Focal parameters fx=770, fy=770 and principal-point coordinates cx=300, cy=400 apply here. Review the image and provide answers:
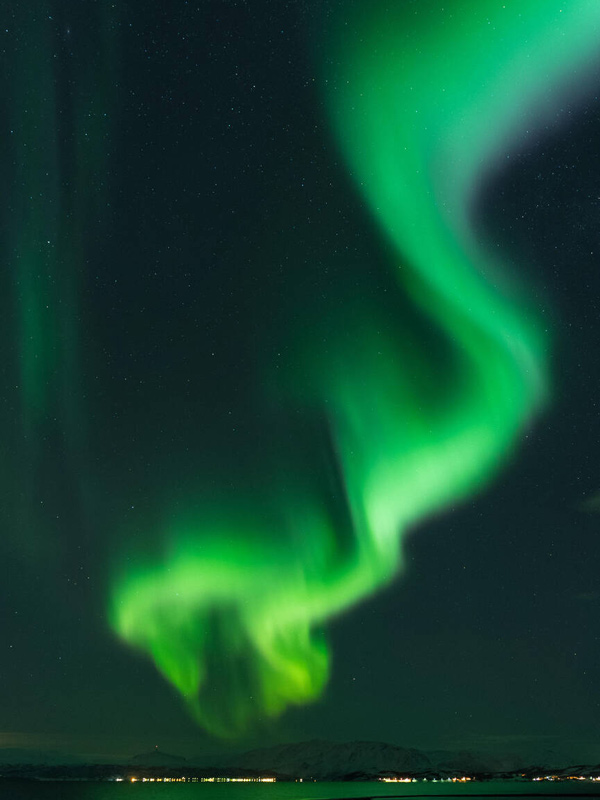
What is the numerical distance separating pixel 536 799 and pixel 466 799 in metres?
17.5

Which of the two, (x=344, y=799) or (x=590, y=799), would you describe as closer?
(x=590, y=799)

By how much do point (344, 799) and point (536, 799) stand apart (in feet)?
158

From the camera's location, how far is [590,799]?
17588 cm

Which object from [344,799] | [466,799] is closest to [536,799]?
[466,799]

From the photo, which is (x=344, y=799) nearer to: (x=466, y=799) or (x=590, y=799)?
(x=466, y=799)

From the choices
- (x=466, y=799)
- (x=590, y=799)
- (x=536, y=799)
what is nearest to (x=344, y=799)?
(x=466, y=799)

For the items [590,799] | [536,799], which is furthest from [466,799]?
[590,799]

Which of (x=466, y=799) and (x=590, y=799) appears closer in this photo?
(x=590, y=799)

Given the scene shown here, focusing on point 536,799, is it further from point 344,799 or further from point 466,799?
point 344,799

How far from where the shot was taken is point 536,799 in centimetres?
19250

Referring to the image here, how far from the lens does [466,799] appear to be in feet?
→ 632

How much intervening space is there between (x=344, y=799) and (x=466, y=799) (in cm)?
3111

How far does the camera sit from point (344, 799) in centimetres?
19950

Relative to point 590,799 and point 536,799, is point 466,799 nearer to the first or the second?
point 536,799
